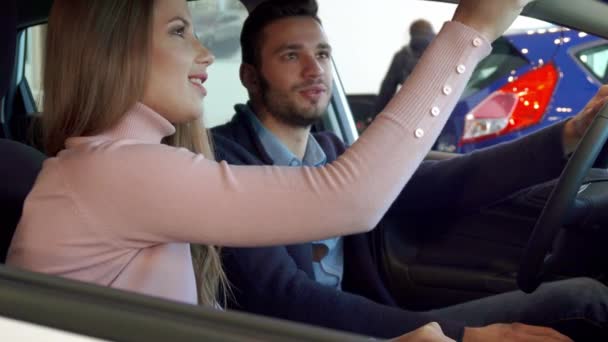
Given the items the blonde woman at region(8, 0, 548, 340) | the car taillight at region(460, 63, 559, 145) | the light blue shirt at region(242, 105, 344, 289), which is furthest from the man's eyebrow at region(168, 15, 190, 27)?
the car taillight at region(460, 63, 559, 145)

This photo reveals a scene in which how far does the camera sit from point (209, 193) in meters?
1.22

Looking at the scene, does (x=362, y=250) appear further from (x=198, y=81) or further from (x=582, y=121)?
(x=198, y=81)

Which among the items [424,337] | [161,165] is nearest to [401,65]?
[161,165]

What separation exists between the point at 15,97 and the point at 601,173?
7.13 feet

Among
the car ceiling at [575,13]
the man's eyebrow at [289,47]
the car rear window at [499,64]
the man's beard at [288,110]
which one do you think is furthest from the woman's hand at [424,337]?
the car rear window at [499,64]

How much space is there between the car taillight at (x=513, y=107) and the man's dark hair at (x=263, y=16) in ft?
8.94

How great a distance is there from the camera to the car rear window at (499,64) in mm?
5020

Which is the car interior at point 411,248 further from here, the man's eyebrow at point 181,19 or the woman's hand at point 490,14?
the man's eyebrow at point 181,19

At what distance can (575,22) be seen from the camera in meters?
1.44

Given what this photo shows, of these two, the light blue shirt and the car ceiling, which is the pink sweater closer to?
the car ceiling

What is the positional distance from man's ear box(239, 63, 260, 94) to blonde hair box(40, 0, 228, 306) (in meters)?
0.93

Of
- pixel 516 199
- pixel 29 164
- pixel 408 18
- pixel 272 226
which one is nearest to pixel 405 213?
pixel 516 199

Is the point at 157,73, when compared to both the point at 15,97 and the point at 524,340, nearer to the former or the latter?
the point at 524,340

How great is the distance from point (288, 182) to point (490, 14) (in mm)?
327
